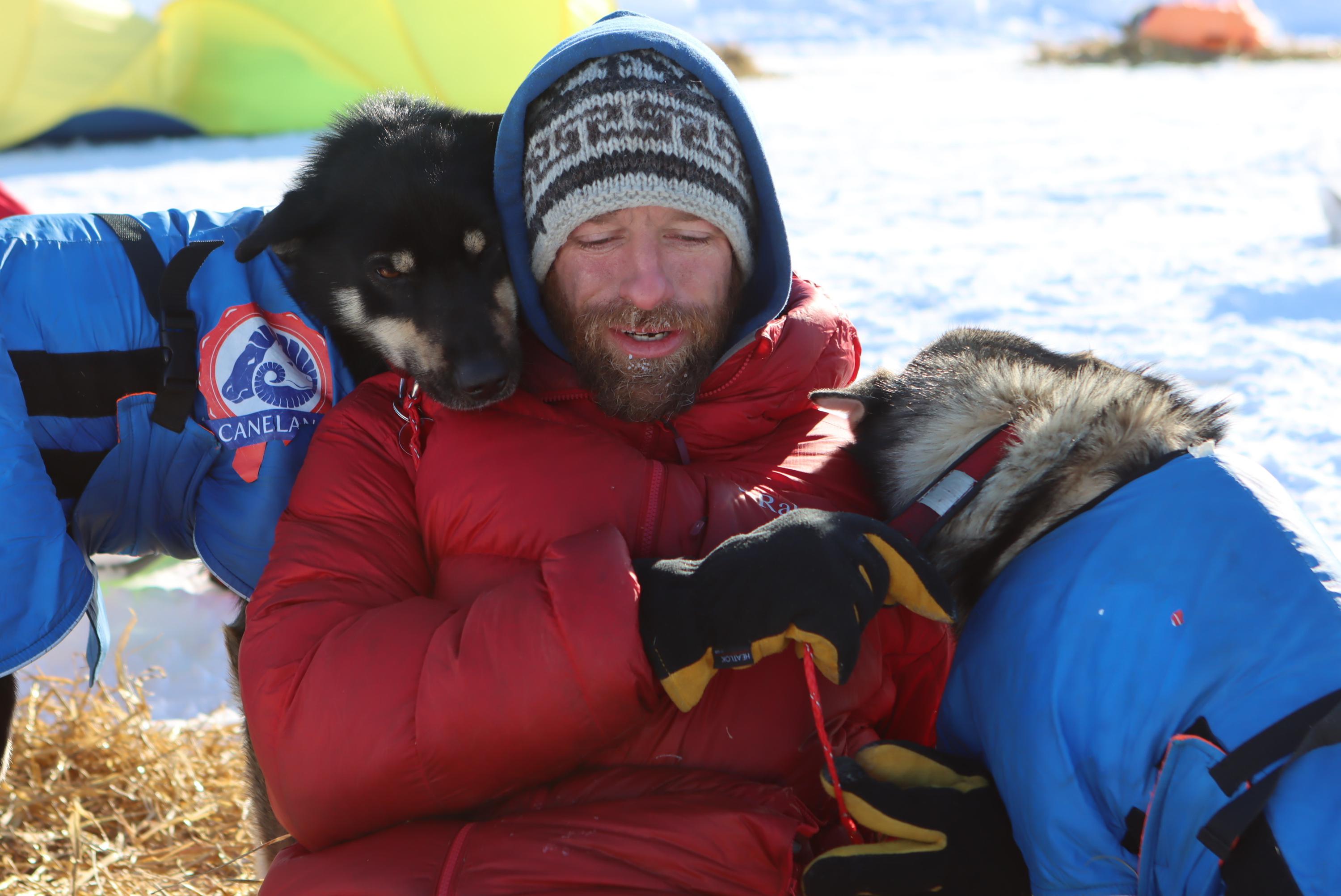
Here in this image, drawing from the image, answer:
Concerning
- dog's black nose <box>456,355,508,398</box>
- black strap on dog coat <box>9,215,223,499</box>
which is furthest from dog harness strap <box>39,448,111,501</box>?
dog's black nose <box>456,355,508,398</box>

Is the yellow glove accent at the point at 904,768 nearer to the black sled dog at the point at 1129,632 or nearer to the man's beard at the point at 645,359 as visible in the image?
the black sled dog at the point at 1129,632

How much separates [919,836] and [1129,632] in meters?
0.31

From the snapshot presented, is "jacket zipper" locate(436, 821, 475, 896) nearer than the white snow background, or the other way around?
"jacket zipper" locate(436, 821, 475, 896)

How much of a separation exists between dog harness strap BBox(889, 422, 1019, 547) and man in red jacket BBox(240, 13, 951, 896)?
130 millimetres

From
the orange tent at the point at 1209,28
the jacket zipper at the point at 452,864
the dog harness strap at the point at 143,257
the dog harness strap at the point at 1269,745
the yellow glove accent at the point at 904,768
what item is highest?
the orange tent at the point at 1209,28

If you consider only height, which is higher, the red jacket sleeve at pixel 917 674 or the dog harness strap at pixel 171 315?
the dog harness strap at pixel 171 315

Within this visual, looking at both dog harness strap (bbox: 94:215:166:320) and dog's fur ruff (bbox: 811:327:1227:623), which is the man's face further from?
dog harness strap (bbox: 94:215:166:320)

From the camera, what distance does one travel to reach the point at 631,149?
157 cm

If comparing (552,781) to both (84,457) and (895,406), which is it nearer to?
(895,406)

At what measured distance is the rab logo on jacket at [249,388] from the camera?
1691 mm

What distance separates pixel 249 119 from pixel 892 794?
7.48 m

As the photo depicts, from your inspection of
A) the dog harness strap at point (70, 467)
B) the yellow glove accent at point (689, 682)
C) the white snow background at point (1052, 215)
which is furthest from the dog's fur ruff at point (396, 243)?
the yellow glove accent at point (689, 682)

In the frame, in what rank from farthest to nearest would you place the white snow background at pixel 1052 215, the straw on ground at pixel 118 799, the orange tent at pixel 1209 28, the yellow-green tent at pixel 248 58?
the orange tent at pixel 1209 28 < the yellow-green tent at pixel 248 58 < the white snow background at pixel 1052 215 < the straw on ground at pixel 118 799

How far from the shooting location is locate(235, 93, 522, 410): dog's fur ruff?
1825 millimetres
